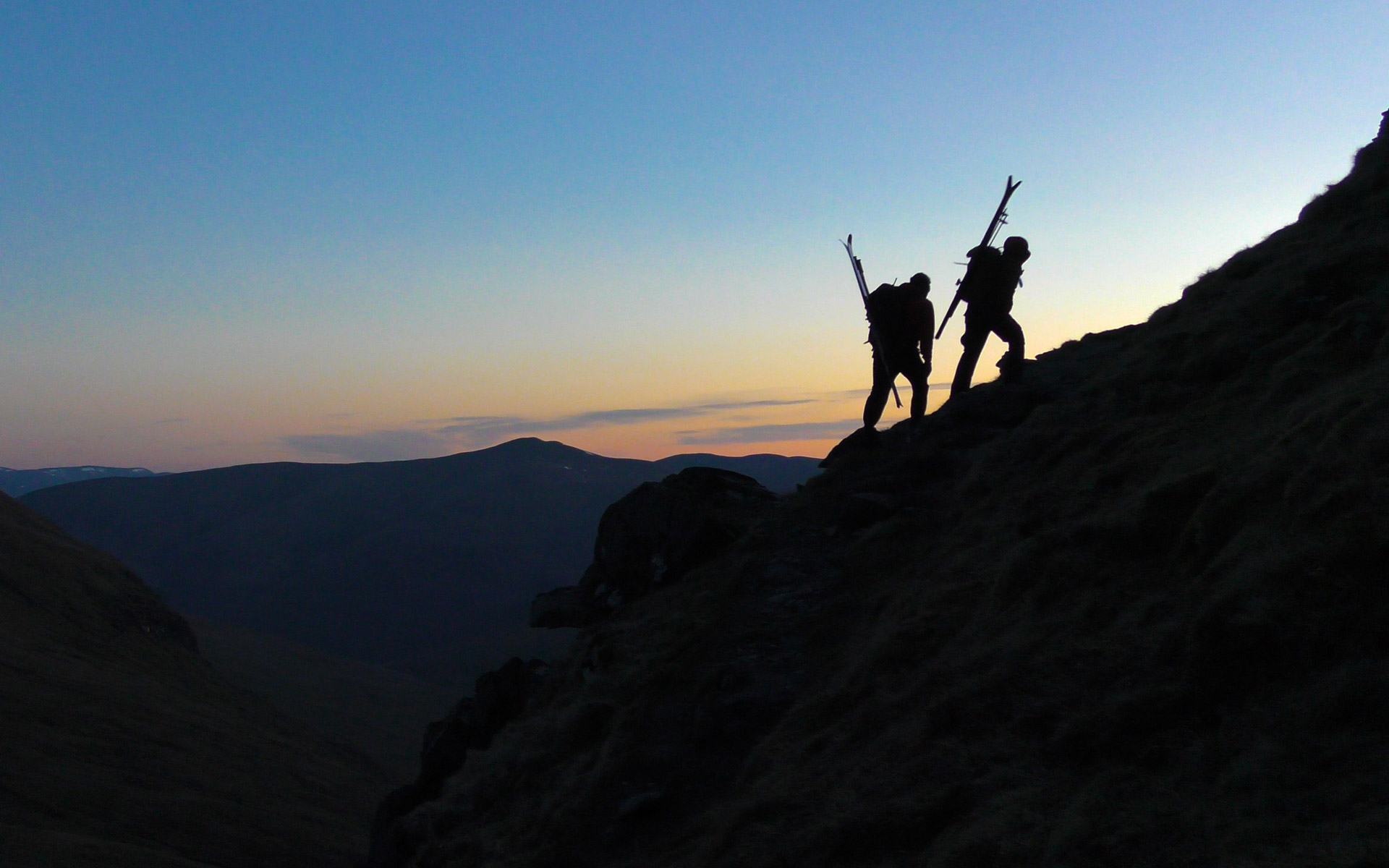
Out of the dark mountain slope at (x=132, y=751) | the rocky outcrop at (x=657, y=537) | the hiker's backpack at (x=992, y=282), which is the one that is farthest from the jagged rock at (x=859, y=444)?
the dark mountain slope at (x=132, y=751)

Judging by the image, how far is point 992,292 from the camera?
1622cm

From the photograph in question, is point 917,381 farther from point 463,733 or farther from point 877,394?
point 463,733

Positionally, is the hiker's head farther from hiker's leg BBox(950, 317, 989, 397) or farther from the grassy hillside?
the grassy hillside

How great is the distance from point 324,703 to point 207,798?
6217 cm

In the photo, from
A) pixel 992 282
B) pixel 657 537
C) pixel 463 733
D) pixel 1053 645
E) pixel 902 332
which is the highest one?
pixel 992 282

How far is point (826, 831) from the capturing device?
7.61m

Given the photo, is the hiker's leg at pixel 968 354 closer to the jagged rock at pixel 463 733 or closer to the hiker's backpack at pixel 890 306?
the hiker's backpack at pixel 890 306

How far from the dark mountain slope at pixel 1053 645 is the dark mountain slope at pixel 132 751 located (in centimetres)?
1457

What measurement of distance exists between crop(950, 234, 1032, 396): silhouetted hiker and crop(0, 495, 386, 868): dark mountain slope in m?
19.7

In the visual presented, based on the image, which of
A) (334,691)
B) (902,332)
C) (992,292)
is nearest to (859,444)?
(902,332)

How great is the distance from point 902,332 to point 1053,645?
9102 mm

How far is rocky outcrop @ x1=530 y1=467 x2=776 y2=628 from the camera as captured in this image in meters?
17.1

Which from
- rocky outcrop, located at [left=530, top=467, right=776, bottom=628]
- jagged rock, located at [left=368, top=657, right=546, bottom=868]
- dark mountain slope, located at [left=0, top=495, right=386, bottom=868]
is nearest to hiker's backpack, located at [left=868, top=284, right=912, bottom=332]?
rocky outcrop, located at [left=530, top=467, right=776, bottom=628]

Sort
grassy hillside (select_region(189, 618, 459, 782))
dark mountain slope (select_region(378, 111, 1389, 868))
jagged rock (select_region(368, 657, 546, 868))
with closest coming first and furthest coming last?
dark mountain slope (select_region(378, 111, 1389, 868))
jagged rock (select_region(368, 657, 546, 868))
grassy hillside (select_region(189, 618, 459, 782))
